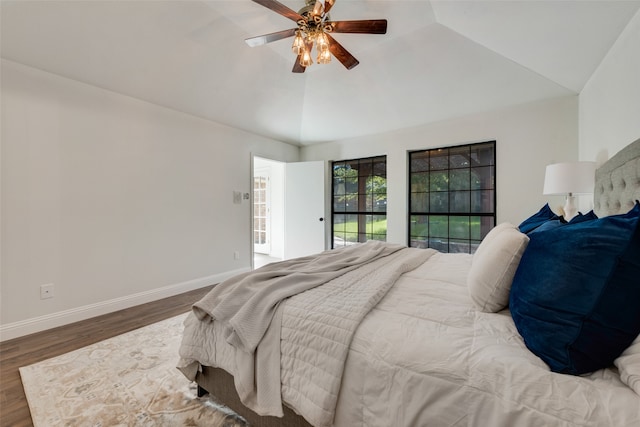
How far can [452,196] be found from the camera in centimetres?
384

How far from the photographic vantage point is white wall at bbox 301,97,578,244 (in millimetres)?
3031

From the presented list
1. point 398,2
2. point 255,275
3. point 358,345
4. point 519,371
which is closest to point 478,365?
point 519,371

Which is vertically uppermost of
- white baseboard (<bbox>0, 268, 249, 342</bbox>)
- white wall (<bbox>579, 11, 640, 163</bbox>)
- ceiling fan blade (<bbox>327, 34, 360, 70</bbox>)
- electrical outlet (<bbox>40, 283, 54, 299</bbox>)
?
ceiling fan blade (<bbox>327, 34, 360, 70</bbox>)

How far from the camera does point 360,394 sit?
3.06 ft

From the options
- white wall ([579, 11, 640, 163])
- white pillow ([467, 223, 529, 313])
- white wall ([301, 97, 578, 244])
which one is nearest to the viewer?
white pillow ([467, 223, 529, 313])

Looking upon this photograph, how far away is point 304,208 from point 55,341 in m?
3.52

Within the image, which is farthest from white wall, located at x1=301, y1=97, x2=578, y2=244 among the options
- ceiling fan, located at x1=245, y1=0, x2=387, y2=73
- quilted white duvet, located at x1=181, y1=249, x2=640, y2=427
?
quilted white duvet, located at x1=181, y1=249, x2=640, y2=427

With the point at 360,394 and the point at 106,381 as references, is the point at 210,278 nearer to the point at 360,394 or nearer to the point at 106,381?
the point at 106,381

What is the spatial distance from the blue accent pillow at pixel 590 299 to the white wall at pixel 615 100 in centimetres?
154

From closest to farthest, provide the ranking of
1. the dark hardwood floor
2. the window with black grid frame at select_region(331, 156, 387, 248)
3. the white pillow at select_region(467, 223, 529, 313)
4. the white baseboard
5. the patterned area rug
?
the white pillow at select_region(467, 223, 529, 313), the patterned area rug, the dark hardwood floor, the white baseboard, the window with black grid frame at select_region(331, 156, 387, 248)

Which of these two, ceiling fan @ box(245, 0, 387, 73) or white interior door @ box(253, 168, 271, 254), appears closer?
ceiling fan @ box(245, 0, 387, 73)

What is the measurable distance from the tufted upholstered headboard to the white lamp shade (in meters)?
0.18

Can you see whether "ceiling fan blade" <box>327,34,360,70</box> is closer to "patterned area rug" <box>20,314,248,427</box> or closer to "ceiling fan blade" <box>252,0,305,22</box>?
"ceiling fan blade" <box>252,0,305,22</box>

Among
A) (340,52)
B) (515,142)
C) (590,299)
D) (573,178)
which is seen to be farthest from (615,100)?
(590,299)
